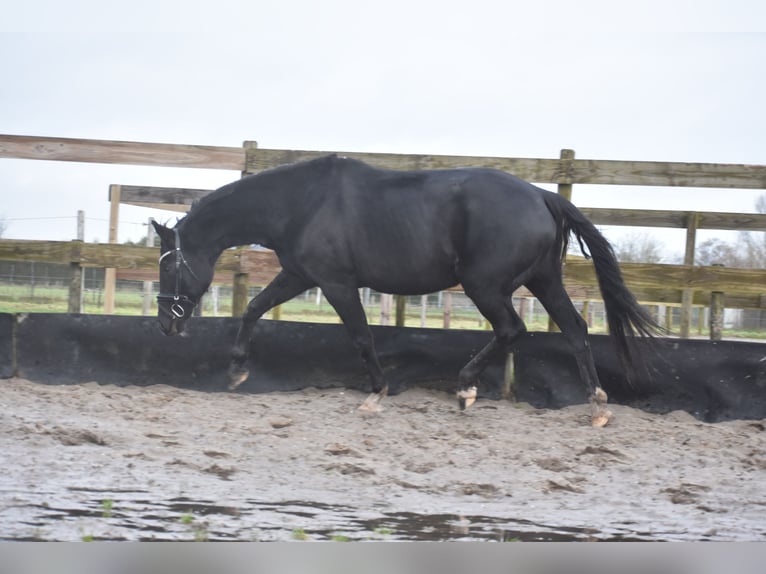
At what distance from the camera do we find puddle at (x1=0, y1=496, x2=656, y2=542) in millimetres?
2941

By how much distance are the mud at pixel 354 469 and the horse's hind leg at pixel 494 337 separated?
178 millimetres

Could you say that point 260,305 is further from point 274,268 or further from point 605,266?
point 605,266

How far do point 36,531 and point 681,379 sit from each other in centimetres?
476

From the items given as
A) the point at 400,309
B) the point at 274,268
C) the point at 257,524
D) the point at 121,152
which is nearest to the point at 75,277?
the point at 121,152

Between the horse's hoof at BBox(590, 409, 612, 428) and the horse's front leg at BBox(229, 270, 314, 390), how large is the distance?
222cm

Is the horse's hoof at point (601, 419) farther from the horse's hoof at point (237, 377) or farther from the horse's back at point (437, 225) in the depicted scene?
the horse's hoof at point (237, 377)

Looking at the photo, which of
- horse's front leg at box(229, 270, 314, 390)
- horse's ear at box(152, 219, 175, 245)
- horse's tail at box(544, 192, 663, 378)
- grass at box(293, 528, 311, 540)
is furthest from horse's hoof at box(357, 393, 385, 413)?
grass at box(293, 528, 311, 540)

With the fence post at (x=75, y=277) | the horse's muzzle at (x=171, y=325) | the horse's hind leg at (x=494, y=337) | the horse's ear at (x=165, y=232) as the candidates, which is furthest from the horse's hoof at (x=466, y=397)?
the fence post at (x=75, y=277)

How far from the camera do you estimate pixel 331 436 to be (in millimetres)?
5199

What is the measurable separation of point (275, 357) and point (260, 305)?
575mm

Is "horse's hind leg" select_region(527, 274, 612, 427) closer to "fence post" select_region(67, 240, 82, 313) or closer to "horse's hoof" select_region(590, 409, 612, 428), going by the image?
"horse's hoof" select_region(590, 409, 612, 428)

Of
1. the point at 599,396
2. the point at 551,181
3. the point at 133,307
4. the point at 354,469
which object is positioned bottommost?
the point at 354,469

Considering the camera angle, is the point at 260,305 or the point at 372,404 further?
the point at 260,305

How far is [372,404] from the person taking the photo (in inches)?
240
